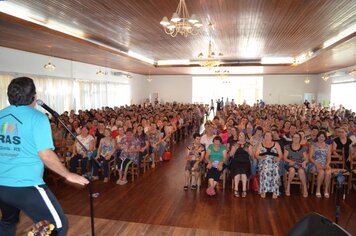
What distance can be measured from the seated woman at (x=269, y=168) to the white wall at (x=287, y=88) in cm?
1869

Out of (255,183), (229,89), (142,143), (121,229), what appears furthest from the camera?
(229,89)

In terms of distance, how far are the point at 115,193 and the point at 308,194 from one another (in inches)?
138

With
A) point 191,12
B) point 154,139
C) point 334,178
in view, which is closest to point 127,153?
point 154,139

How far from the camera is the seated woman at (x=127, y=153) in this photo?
5793mm

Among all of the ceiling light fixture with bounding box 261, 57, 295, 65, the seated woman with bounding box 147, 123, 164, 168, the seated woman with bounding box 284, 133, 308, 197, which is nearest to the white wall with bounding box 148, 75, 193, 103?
the ceiling light fixture with bounding box 261, 57, 295, 65

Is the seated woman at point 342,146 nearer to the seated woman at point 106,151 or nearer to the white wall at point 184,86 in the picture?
the seated woman at point 106,151

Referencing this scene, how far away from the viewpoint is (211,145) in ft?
17.9

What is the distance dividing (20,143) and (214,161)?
3877 mm

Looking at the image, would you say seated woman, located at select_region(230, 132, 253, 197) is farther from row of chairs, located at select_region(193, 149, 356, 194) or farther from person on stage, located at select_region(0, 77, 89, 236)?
person on stage, located at select_region(0, 77, 89, 236)

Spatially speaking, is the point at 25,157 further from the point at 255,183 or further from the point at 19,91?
the point at 255,183

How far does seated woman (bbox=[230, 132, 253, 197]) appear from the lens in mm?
5040

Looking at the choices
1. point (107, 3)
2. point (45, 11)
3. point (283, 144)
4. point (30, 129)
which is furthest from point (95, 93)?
point (30, 129)

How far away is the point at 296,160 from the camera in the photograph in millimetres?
Answer: 5180

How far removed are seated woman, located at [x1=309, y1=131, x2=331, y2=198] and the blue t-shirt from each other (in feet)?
15.5
